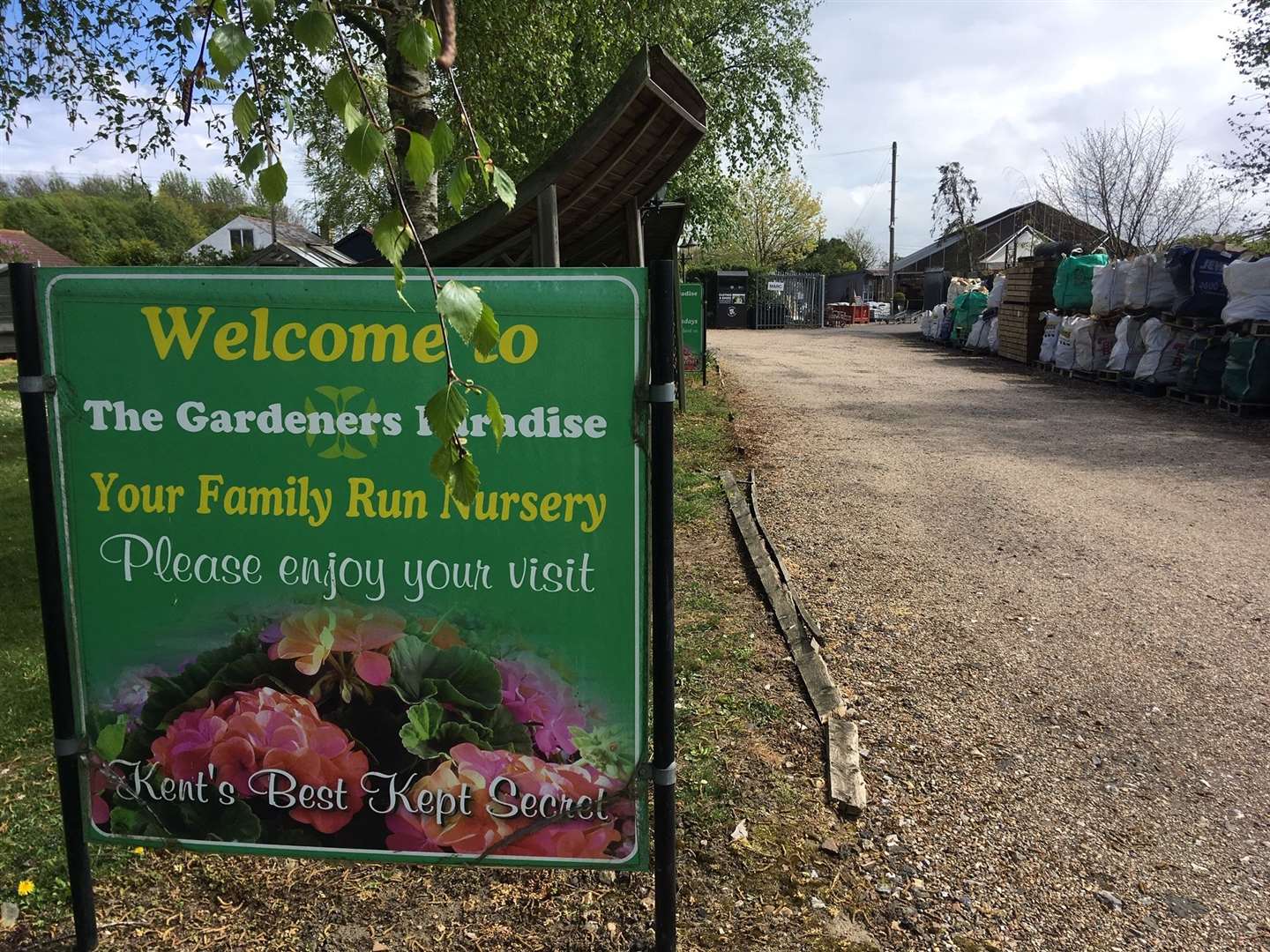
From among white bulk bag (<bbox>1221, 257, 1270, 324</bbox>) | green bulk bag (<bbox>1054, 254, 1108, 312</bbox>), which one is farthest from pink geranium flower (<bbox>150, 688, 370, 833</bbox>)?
green bulk bag (<bbox>1054, 254, 1108, 312</bbox>)

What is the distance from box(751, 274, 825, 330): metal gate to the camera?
3834 centimetres

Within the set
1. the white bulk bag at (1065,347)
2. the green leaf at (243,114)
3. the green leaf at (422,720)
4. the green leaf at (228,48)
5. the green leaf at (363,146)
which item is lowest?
the green leaf at (422,720)

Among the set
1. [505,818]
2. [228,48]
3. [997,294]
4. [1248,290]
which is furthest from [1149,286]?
[228,48]

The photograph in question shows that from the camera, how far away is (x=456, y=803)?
2.18m

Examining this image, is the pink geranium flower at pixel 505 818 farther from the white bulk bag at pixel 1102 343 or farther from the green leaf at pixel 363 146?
the white bulk bag at pixel 1102 343

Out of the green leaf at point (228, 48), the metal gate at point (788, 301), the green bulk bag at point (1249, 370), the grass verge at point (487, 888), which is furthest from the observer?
the metal gate at point (788, 301)

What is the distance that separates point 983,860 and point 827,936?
2.10ft

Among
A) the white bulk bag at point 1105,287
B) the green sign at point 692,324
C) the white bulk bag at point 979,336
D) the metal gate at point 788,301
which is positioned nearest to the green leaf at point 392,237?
the green sign at point 692,324

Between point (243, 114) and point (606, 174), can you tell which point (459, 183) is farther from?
point (606, 174)

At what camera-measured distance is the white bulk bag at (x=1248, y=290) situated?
10.8 meters

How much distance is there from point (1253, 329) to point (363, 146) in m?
12.6

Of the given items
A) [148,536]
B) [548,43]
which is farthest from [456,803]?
Result: [548,43]

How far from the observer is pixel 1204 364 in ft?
40.2

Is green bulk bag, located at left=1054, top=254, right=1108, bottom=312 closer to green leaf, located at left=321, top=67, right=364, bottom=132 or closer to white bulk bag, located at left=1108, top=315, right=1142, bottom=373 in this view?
white bulk bag, located at left=1108, top=315, right=1142, bottom=373
